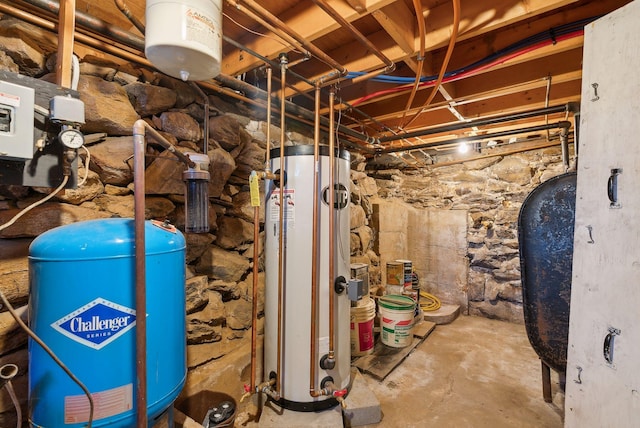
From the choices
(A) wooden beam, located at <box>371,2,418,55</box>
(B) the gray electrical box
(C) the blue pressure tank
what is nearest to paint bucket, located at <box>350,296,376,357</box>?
(C) the blue pressure tank

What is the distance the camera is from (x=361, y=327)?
2.25m

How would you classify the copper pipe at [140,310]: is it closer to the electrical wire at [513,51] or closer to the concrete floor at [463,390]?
the concrete floor at [463,390]

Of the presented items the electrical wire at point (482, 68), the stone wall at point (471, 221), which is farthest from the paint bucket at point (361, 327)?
the electrical wire at point (482, 68)

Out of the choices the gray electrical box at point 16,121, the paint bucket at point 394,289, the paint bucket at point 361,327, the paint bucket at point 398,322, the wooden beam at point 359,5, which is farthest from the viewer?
the paint bucket at point 394,289

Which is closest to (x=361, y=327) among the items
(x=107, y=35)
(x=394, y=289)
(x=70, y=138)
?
(x=394, y=289)

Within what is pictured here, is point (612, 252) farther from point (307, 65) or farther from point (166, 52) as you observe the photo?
point (307, 65)

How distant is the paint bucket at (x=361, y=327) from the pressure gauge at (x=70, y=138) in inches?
75.1

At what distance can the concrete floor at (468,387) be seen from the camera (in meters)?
1.66

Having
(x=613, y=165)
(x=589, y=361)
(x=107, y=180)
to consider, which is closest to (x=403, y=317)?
(x=589, y=361)

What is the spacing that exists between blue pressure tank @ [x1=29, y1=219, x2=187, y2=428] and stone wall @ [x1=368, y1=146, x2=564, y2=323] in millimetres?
→ 2704

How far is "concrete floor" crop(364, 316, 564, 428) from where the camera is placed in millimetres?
1659

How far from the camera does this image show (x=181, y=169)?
4.52 ft

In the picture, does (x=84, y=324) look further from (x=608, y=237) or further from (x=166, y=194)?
(x=608, y=237)

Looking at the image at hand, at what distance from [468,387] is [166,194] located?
89.1 inches
